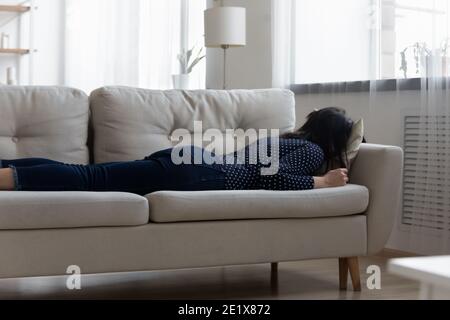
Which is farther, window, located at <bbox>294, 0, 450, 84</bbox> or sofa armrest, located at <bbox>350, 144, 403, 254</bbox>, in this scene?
window, located at <bbox>294, 0, 450, 84</bbox>

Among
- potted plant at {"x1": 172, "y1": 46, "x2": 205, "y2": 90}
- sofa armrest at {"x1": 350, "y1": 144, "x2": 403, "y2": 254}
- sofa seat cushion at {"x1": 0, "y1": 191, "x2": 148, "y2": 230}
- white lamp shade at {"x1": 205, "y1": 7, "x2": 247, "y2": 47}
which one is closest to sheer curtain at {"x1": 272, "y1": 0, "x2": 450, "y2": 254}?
white lamp shade at {"x1": 205, "y1": 7, "x2": 247, "y2": 47}

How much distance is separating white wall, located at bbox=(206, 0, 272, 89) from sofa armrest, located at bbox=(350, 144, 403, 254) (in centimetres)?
206

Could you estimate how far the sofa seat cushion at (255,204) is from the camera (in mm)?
2428

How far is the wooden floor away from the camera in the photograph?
2.70 metres

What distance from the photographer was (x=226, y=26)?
446 cm

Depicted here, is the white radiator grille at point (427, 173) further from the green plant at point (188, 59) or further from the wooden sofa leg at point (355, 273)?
the green plant at point (188, 59)

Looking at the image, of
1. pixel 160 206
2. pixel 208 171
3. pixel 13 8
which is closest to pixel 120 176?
pixel 160 206

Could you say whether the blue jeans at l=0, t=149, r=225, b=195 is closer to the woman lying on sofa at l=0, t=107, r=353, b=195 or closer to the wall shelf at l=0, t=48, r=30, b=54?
the woman lying on sofa at l=0, t=107, r=353, b=195

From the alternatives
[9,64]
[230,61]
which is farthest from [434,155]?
[9,64]

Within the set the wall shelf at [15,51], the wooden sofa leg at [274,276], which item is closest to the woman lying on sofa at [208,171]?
the wooden sofa leg at [274,276]

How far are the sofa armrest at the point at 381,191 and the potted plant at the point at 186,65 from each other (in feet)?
9.53

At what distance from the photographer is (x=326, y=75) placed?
4.20m
